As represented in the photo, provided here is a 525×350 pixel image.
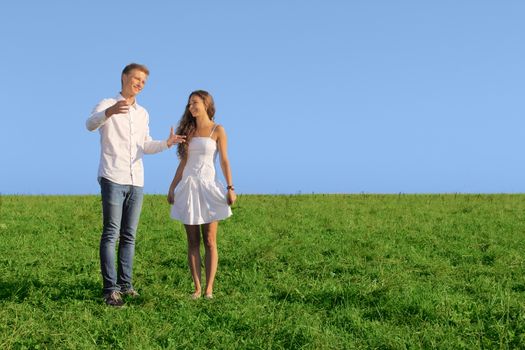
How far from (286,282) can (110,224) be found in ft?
10.7

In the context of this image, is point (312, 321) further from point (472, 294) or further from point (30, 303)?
point (30, 303)

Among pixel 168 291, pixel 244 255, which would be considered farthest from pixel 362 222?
pixel 168 291

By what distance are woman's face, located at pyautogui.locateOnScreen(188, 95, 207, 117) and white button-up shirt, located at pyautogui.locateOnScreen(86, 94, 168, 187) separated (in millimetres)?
624

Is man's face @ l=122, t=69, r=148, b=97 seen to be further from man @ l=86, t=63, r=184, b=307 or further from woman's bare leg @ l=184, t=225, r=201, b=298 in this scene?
woman's bare leg @ l=184, t=225, r=201, b=298

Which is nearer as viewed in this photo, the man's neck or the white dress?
the white dress

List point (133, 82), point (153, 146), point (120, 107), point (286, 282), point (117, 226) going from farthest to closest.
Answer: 1. point (286, 282)
2. point (153, 146)
3. point (117, 226)
4. point (133, 82)
5. point (120, 107)

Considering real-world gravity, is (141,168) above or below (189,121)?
below

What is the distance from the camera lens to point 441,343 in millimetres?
6941

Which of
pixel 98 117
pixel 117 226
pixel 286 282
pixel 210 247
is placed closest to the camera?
pixel 98 117

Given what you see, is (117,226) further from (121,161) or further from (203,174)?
(203,174)

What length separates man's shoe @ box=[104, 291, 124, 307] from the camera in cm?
832

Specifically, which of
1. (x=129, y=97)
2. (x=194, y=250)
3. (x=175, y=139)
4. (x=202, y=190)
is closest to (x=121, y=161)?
(x=175, y=139)

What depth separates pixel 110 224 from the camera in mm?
8242

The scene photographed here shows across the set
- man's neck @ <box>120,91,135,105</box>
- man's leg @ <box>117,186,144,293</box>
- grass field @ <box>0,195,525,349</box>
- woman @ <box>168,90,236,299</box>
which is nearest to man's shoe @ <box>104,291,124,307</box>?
grass field @ <box>0,195,525,349</box>
